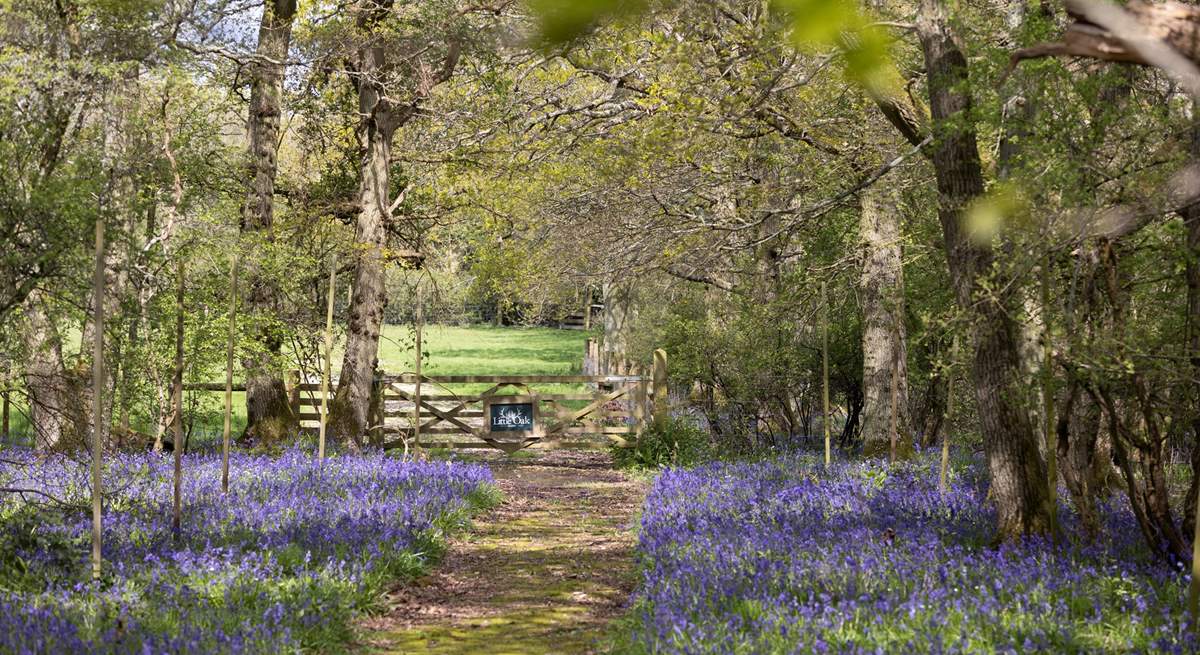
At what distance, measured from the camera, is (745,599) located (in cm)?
669

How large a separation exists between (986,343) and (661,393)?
452 inches

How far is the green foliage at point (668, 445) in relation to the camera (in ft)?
61.5

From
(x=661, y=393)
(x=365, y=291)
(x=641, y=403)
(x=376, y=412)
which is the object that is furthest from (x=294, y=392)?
(x=661, y=393)

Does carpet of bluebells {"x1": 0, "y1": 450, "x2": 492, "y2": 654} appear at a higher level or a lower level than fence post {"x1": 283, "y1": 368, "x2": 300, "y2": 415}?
lower

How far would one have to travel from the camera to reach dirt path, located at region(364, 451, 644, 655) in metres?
7.44

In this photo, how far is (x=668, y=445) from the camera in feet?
63.9

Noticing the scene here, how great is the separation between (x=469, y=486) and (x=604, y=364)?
23.0 m

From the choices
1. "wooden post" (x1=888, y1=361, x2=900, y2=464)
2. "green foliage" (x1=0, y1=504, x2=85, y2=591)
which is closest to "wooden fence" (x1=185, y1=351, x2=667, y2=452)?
"wooden post" (x1=888, y1=361, x2=900, y2=464)

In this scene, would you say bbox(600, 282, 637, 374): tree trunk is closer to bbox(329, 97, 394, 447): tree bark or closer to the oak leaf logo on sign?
the oak leaf logo on sign

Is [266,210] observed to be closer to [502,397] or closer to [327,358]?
[327,358]

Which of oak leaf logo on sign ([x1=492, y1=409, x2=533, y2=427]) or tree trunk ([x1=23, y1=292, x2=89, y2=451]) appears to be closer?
tree trunk ([x1=23, y1=292, x2=89, y2=451])

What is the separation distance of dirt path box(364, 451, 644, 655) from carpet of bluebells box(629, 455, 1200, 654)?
0.48 metres

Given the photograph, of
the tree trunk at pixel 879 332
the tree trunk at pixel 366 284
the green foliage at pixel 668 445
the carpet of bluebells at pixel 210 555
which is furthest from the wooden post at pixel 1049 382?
the tree trunk at pixel 366 284

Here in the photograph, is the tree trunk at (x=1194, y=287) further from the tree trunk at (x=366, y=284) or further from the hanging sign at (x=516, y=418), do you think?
the hanging sign at (x=516, y=418)
